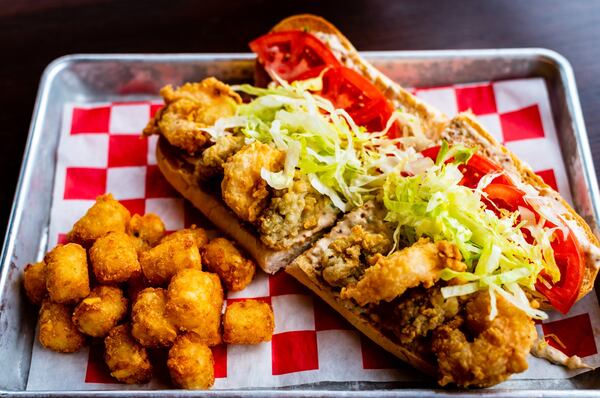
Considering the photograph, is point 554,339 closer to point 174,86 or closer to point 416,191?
point 416,191

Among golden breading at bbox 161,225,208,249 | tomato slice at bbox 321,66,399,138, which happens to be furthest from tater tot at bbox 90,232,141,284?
tomato slice at bbox 321,66,399,138

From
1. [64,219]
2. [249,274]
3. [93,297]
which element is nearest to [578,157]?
[249,274]

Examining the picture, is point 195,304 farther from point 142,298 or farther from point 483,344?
point 483,344

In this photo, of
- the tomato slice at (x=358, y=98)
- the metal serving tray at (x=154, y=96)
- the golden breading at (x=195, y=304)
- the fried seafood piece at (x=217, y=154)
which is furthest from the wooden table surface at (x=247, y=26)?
the golden breading at (x=195, y=304)

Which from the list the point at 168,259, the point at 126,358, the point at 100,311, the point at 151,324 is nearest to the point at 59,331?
the point at 100,311

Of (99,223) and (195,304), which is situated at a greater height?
(99,223)

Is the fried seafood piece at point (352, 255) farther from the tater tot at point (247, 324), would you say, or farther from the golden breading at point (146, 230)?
the golden breading at point (146, 230)
